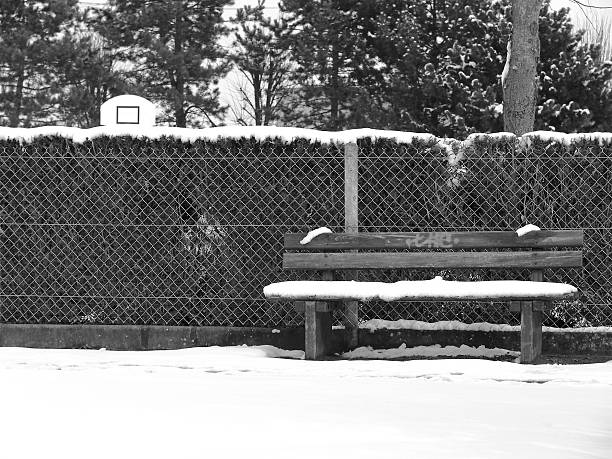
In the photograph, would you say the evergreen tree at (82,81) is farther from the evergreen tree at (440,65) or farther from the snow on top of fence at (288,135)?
the snow on top of fence at (288,135)

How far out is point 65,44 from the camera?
27.5 meters

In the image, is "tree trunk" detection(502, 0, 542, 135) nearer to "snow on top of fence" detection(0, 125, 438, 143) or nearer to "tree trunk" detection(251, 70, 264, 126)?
"snow on top of fence" detection(0, 125, 438, 143)

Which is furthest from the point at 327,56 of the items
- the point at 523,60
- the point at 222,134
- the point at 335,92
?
the point at 222,134

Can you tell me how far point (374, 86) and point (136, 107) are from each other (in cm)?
1046

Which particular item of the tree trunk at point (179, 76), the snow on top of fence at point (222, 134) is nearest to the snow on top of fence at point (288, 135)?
the snow on top of fence at point (222, 134)

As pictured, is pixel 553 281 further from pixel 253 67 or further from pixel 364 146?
pixel 253 67

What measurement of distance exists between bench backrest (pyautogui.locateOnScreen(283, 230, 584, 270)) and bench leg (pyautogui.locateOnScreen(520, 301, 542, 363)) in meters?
0.33

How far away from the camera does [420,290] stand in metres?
6.75

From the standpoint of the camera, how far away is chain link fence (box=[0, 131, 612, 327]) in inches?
292

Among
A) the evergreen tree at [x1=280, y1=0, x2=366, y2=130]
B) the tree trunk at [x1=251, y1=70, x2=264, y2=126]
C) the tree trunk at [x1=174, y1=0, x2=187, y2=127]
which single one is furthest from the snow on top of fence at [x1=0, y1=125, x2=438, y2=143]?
the tree trunk at [x1=251, y1=70, x2=264, y2=126]

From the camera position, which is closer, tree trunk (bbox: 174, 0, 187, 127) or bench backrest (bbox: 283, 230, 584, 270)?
bench backrest (bbox: 283, 230, 584, 270)

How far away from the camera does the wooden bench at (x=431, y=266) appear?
6.69 meters

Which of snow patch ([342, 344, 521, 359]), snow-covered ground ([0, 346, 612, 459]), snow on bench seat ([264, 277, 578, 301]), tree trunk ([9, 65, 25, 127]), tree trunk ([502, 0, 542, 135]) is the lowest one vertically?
snow patch ([342, 344, 521, 359])

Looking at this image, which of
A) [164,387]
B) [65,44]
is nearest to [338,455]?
[164,387]
